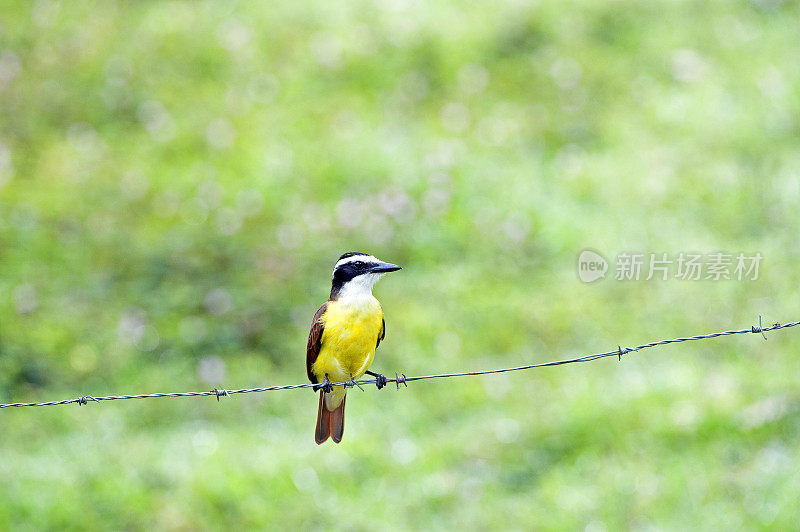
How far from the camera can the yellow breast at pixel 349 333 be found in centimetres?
539

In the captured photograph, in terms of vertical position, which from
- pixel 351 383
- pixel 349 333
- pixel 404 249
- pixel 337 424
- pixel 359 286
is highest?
pixel 404 249

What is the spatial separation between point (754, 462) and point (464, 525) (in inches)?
89.1

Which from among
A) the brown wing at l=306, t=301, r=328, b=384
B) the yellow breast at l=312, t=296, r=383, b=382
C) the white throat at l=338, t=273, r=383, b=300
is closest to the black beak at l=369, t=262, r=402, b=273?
the white throat at l=338, t=273, r=383, b=300

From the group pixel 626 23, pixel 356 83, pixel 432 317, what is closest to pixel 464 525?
pixel 432 317

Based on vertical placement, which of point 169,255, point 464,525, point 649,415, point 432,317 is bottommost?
point 464,525

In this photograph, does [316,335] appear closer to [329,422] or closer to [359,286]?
[359,286]

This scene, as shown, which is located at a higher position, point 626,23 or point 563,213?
point 626,23

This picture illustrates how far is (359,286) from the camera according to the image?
17.7 feet

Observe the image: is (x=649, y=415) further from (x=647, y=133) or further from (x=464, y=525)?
(x=647, y=133)

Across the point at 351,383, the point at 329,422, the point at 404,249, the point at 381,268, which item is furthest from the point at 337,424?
the point at 404,249

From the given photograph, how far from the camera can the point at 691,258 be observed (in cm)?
920

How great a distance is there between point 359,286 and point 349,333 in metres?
0.28

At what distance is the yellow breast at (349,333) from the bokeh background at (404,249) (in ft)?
6.89

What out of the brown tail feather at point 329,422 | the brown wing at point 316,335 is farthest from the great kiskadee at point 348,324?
the brown tail feather at point 329,422
